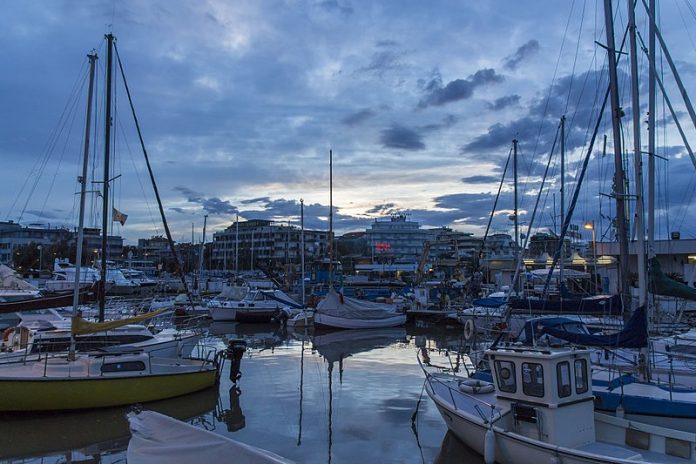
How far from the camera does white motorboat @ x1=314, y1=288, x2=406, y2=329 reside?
36.0 metres

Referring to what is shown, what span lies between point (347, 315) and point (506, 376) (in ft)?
84.2

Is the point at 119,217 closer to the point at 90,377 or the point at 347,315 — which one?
the point at 90,377

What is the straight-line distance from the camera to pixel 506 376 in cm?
1078

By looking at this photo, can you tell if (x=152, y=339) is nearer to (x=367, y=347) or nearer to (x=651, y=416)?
(x=367, y=347)

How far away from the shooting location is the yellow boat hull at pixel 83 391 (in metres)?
14.1

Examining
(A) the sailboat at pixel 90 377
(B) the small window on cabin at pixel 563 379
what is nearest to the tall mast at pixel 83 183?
(A) the sailboat at pixel 90 377

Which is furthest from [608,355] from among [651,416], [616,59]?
[616,59]

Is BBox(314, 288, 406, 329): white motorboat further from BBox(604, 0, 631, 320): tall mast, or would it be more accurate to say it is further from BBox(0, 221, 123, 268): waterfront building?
BBox(0, 221, 123, 268): waterfront building

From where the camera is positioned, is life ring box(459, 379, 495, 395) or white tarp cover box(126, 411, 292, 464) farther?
life ring box(459, 379, 495, 395)

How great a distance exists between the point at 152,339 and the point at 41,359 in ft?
13.2

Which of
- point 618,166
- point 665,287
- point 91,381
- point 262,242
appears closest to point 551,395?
point 665,287

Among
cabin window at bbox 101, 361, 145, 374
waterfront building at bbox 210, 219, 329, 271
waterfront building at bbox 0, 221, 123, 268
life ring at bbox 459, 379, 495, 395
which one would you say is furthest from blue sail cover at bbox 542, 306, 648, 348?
waterfront building at bbox 210, 219, 329, 271

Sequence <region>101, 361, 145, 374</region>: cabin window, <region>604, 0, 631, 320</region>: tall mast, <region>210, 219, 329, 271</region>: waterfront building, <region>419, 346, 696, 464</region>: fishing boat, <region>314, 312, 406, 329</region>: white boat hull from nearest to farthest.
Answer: <region>419, 346, 696, 464</region>: fishing boat < <region>604, 0, 631, 320</region>: tall mast < <region>101, 361, 145, 374</region>: cabin window < <region>314, 312, 406, 329</region>: white boat hull < <region>210, 219, 329, 271</region>: waterfront building

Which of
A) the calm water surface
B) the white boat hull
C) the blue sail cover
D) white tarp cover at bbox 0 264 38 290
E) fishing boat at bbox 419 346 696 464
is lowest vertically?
the calm water surface
